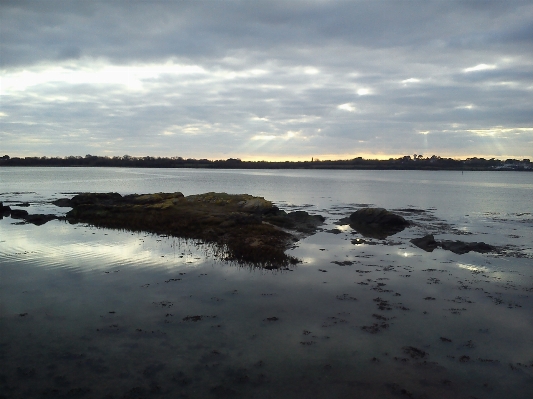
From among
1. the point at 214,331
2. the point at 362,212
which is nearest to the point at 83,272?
the point at 214,331

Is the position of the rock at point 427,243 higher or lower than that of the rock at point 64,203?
lower

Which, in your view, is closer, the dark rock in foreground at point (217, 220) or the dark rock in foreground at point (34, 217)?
the dark rock in foreground at point (217, 220)

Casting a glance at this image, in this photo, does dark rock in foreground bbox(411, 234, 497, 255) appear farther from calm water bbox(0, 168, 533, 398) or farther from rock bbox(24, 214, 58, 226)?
rock bbox(24, 214, 58, 226)

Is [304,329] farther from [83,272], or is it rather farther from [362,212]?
[362,212]

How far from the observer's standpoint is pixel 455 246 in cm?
2111

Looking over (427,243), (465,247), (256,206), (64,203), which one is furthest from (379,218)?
(64,203)

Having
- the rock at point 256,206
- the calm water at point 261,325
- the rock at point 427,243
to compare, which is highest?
the rock at point 256,206

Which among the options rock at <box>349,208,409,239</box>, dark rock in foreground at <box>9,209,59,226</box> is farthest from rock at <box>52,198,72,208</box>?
rock at <box>349,208,409,239</box>

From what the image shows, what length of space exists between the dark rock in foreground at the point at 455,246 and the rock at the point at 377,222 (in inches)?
153

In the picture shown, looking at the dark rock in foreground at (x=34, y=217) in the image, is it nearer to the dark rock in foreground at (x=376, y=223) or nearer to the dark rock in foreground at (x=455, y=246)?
the dark rock in foreground at (x=376, y=223)

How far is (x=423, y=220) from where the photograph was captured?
109 feet

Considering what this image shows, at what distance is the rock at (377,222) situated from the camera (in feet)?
88.4

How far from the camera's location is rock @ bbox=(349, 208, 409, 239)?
88.4 ft

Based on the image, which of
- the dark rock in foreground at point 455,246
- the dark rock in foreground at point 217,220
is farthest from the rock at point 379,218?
the dark rock in foreground at point 455,246
